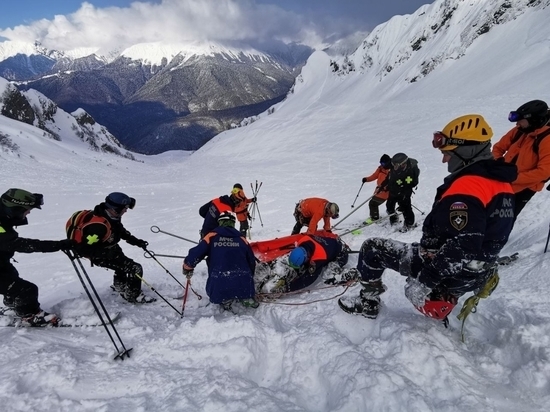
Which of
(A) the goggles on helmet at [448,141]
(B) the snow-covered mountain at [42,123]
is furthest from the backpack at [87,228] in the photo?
(B) the snow-covered mountain at [42,123]

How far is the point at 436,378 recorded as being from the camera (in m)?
2.85

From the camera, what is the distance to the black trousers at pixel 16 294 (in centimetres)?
430

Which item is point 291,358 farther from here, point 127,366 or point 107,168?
point 107,168

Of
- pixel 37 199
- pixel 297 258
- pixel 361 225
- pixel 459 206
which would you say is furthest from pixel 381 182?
pixel 37 199

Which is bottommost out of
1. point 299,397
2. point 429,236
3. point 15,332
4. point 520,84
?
point 299,397

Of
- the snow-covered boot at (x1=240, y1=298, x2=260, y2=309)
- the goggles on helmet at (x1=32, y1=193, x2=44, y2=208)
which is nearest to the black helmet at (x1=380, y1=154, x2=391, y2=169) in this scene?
the snow-covered boot at (x1=240, y1=298, x2=260, y2=309)

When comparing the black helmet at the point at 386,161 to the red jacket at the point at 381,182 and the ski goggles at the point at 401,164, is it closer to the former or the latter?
the red jacket at the point at 381,182

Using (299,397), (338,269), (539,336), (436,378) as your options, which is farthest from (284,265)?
(539,336)

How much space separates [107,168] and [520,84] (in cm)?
2691

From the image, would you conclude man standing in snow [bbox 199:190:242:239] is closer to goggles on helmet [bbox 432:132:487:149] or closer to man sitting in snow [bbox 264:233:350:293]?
man sitting in snow [bbox 264:233:350:293]

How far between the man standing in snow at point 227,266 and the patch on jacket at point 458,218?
8.78ft

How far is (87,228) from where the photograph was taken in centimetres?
468

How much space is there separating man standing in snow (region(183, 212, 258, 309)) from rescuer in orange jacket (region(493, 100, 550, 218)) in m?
3.45

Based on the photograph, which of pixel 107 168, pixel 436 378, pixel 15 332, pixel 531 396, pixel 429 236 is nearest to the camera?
pixel 531 396
